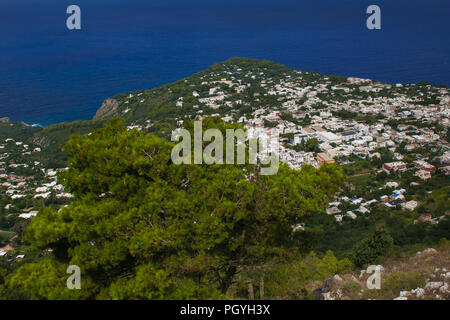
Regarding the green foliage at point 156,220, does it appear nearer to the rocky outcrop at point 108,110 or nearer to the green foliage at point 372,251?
the green foliage at point 372,251

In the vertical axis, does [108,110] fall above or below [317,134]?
above

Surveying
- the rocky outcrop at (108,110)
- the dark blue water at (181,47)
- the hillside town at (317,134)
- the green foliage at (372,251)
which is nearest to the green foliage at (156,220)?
the hillside town at (317,134)

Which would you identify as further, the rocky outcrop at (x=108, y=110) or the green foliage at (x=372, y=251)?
the rocky outcrop at (x=108, y=110)

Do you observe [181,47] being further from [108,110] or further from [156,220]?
[156,220]

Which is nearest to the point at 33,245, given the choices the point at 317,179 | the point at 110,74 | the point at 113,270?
the point at 113,270

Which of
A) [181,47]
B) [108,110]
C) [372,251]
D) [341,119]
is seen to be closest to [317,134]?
[341,119]

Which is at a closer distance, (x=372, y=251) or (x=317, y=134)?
(x=372, y=251)

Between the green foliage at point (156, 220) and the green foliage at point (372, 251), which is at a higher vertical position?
the green foliage at point (156, 220)
